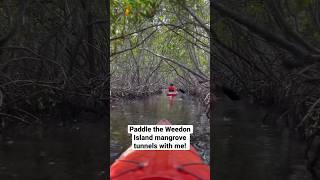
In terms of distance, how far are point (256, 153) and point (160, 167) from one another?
4691mm

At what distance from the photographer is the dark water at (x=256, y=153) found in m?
7.03

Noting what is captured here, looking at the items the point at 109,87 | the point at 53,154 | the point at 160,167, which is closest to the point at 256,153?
the point at 53,154

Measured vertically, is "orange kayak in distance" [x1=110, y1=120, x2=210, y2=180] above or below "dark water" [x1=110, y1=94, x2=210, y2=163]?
above

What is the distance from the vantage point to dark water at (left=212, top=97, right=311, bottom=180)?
23.1 feet

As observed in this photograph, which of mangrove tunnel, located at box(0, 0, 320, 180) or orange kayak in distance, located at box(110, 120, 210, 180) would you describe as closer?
orange kayak in distance, located at box(110, 120, 210, 180)

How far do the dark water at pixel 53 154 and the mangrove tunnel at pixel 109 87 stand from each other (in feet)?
0.05

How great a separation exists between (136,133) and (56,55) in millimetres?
7170

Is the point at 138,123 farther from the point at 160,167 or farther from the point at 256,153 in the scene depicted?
the point at 160,167

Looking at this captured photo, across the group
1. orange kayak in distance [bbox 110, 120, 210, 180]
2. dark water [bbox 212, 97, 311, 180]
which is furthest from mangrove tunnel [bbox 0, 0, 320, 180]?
orange kayak in distance [bbox 110, 120, 210, 180]

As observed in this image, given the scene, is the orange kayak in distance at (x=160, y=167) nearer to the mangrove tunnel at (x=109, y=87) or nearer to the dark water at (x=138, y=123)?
the mangrove tunnel at (x=109, y=87)

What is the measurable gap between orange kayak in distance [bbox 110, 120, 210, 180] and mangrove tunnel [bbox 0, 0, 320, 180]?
1604mm

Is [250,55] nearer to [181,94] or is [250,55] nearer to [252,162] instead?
[252,162]

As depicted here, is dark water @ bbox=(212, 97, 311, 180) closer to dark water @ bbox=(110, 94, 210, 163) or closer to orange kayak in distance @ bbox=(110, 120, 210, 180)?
dark water @ bbox=(110, 94, 210, 163)

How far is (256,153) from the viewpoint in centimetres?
848
